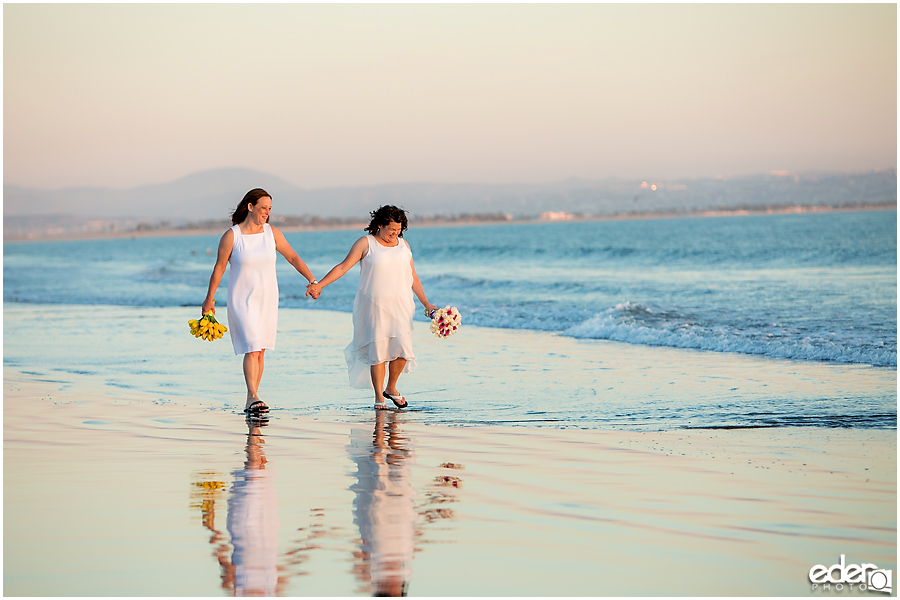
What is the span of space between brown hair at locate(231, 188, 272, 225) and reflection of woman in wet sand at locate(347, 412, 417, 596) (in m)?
2.35

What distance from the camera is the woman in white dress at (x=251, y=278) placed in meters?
8.41

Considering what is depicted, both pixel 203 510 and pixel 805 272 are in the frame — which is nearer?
pixel 203 510

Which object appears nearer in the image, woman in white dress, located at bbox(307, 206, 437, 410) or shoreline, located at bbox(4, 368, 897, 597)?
shoreline, located at bbox(4, 368, 897, 597)

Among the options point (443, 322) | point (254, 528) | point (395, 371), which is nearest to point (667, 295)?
point (443, 322)

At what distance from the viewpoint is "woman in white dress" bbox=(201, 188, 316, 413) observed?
8.41m

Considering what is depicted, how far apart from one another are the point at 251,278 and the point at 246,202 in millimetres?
686

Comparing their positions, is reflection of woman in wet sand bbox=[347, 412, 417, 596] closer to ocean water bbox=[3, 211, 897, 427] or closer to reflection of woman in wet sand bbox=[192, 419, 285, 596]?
reflection of woman in wet sand bbox=[192, 419, 285, 596]

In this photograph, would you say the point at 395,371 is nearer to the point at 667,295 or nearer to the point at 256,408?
the point at 256,408

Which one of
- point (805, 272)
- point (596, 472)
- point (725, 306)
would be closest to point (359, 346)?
point (596, 472)

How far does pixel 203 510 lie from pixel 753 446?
3950mm

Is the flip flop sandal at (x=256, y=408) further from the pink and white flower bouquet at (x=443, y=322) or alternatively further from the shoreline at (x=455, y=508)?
the pink and white flower bouquet at (x=443, y=322)

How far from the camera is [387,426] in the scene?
7898 mm

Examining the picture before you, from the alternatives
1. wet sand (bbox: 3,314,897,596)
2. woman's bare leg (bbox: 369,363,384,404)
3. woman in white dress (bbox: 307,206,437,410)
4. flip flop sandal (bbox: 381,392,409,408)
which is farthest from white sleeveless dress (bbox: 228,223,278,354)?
flip flop sandal (bbox: 381,392,409,408)

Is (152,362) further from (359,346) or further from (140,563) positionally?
(140,563)
